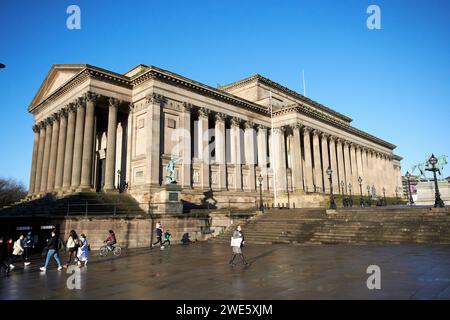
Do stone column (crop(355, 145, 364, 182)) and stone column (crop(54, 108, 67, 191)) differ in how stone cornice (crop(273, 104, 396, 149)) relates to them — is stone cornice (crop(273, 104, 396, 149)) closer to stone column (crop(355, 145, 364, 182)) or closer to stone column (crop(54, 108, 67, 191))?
stone column (crop(355, 145, 364, 182))

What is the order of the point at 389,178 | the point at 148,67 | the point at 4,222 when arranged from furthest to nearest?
1. the point at 389,178
2. the point at 148,67
3. the point at 4,222

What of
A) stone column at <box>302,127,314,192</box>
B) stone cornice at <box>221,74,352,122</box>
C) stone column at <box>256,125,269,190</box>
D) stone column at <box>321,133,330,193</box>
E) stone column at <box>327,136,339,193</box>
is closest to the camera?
stone column at <box>256,125,269,190</box>

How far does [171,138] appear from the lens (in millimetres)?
34594

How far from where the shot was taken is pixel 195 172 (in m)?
36.6

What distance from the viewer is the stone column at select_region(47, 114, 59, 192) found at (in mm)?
36375

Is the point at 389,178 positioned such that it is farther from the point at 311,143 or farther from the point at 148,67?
the point at 148,67

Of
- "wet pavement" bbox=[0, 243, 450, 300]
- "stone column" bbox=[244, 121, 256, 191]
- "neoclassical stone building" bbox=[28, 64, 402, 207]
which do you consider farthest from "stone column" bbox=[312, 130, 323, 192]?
"wet pavement" bbox=[0, 243, 450, 300]

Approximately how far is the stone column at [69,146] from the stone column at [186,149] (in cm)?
1192

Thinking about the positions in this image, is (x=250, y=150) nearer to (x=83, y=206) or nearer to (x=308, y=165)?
(x=308, y=165)

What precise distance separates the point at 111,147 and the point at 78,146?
127 inches

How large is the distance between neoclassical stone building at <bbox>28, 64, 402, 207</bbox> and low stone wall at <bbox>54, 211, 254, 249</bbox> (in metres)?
6.47

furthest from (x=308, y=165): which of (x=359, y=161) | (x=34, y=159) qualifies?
(x=34, y=159)
